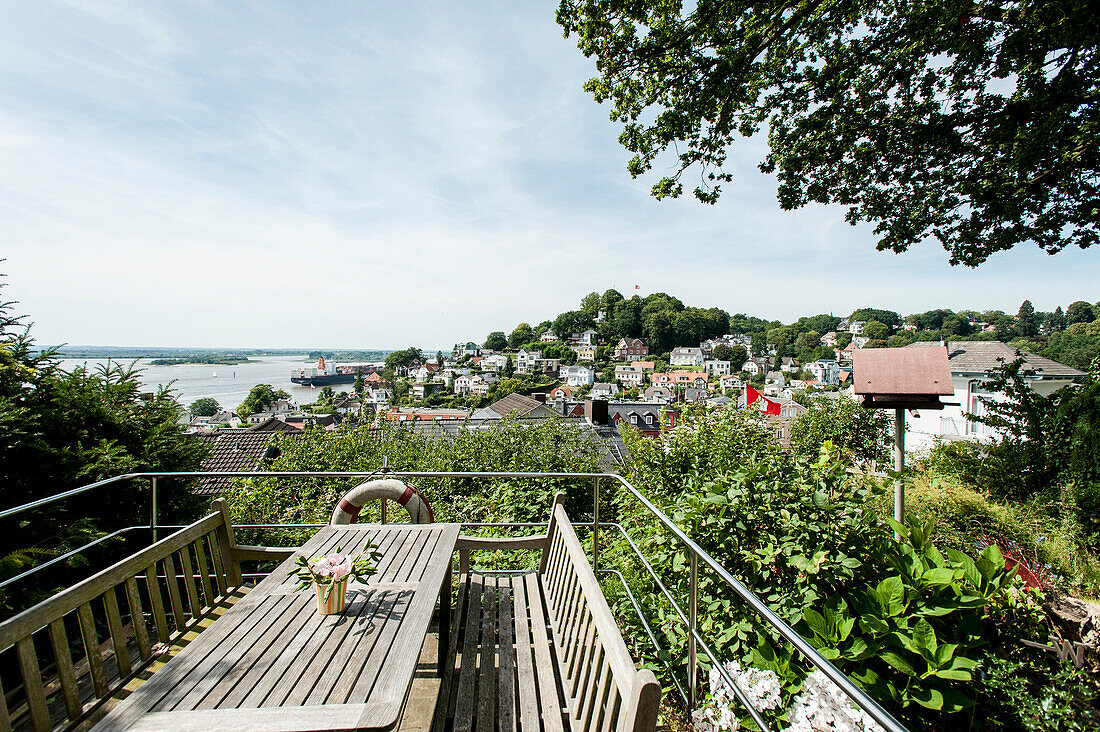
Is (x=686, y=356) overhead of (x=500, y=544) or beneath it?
beneath

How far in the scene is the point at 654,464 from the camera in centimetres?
442

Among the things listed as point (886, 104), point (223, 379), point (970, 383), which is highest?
point (886, 104)

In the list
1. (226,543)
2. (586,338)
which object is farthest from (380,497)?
(586,338)

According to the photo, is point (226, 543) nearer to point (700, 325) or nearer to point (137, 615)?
point (137, 615)

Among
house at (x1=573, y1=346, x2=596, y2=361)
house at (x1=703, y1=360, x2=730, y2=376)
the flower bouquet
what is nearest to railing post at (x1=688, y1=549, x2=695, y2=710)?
the flower bouquet

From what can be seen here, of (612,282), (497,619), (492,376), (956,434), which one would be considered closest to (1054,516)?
(497,619)

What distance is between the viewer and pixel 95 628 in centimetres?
203

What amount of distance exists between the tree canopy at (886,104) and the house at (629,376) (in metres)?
86.4

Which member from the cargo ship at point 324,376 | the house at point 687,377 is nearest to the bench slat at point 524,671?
the house at point 687,377

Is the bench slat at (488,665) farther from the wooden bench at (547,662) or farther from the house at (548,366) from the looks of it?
the house at (548,366)

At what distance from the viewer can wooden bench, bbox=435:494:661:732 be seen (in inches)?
52.1

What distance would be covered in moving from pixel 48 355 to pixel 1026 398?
11323 millimetres

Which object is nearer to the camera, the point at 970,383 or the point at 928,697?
the point at 928,697

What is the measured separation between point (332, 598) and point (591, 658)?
98 cm
